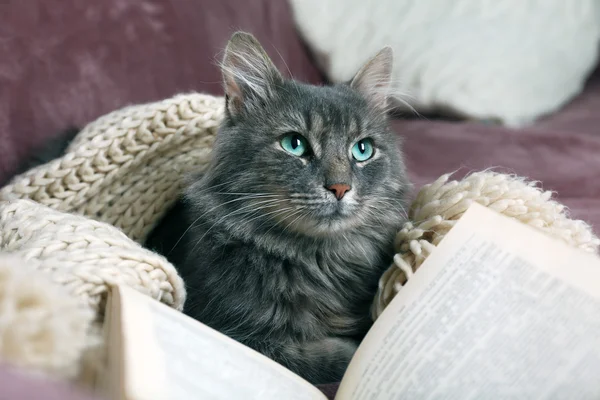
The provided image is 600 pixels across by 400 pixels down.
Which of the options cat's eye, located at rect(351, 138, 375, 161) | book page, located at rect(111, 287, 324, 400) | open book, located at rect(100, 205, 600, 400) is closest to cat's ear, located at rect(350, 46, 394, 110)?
cat's eye, located at rect(351, 138, 375, 161)

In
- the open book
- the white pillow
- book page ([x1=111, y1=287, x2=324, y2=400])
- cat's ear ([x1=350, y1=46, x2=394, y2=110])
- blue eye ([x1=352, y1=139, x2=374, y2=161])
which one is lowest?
book page ([x1=111, y1=287, x2=324, y2=400])

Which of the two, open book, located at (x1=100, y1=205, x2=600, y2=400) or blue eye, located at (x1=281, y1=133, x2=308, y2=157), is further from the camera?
blue eye, located at (x1=281, y1=133, x2=308, y2=157)

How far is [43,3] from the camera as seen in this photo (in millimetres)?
1461

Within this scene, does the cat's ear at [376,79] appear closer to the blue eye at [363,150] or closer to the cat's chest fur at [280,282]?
the blue eye at [363,150]

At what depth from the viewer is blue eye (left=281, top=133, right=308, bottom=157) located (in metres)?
1.25

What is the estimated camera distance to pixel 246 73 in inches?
52.8

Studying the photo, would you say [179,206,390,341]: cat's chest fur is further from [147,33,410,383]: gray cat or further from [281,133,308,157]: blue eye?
[281,133,308,157]: blue eye

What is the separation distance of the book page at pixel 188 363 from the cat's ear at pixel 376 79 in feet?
2.44

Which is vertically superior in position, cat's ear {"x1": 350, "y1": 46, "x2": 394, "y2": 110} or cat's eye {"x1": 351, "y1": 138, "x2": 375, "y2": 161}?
cat's ear {"x1": 350, "y1": 46, "x2": 394, "y2": 110}

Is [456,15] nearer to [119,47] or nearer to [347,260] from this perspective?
[119,47]

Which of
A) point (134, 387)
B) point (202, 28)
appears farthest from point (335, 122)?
point (202, 28)

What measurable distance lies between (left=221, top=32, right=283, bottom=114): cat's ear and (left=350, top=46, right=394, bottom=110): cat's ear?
0.21 m

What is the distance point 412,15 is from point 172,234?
1461 mm

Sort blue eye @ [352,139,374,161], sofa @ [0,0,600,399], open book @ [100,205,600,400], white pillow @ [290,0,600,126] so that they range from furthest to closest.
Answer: white pillow @ [290,0,600,126] → sofa @ [0,0,600,399] → blue eye @ [352,139,374,161] → open book @ [100,205,600,400]
